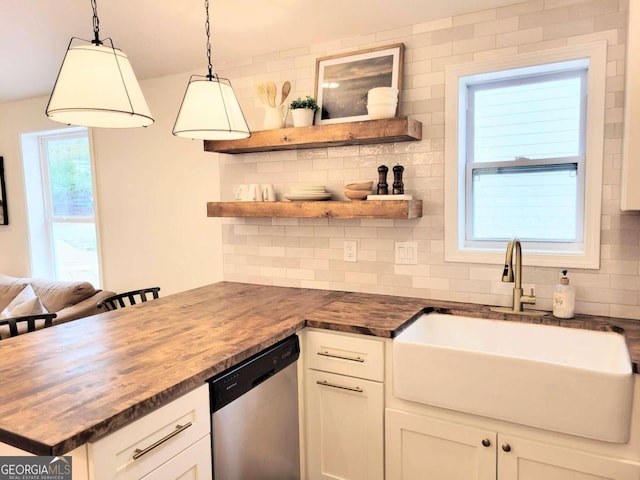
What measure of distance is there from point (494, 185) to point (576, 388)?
3.72 ft

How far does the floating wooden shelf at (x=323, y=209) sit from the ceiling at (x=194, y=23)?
925mm

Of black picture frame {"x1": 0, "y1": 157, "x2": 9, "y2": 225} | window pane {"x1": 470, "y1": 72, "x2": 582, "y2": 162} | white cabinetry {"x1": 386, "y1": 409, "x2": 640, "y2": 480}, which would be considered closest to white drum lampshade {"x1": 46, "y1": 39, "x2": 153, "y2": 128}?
white cabinetry {"x1": 386, "y1": 409, "x2": 640, "y2": 480}

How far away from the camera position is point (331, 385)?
193cm

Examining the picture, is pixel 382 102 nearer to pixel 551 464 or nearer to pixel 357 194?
pixel 357 194

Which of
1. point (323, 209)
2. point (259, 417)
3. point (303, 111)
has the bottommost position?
point (259, 417)

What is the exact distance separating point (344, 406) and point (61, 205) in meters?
3.45

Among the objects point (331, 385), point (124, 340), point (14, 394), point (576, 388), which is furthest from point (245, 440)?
point (576, 388)

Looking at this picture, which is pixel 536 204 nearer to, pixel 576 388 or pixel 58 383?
pixel 576 388

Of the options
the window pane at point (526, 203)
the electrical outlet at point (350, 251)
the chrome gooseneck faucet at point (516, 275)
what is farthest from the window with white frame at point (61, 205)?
the chrome gooseneck faucet at point (516, 275)

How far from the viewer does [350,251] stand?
8.42ft

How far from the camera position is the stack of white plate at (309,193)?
2.48 meters

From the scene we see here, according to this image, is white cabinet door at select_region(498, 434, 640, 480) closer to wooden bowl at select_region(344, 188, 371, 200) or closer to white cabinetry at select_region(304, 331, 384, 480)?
white cabinetry at select_region(304, 331, 384, 480)

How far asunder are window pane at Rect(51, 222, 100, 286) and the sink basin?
10.2 feet

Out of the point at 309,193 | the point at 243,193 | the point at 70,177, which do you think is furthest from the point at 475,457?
the point at 70,177
